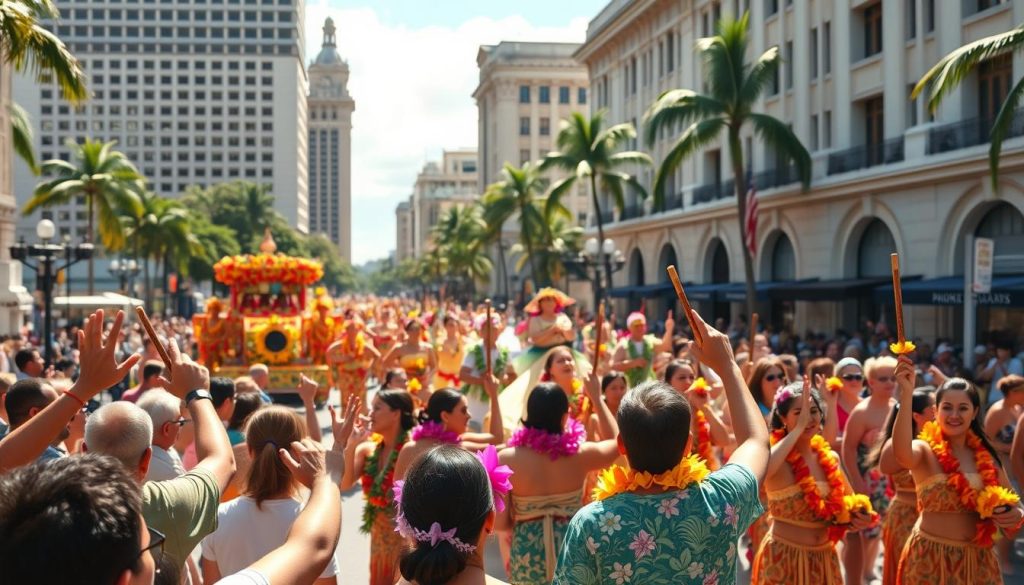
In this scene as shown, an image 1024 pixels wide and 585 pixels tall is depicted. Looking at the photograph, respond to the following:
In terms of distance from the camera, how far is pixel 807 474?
6.29 m

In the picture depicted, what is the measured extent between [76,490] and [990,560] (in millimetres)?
5198

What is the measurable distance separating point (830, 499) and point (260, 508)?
3.25 meters

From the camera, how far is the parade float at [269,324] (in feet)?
68.9

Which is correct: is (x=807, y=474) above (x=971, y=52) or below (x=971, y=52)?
below

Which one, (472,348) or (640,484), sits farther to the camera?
(472,348)

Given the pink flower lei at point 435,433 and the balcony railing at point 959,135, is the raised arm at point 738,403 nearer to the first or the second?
the pink flower lei at point 435,433

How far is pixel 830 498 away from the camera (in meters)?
6.31

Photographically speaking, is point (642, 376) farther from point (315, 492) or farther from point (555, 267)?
point (555, 267)

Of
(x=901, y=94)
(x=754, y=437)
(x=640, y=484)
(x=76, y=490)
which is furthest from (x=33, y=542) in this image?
(x=901, y=94)

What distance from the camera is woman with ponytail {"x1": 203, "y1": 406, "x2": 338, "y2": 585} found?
485 centimetres

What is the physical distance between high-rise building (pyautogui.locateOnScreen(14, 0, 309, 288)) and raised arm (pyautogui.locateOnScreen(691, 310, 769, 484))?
14494 cm

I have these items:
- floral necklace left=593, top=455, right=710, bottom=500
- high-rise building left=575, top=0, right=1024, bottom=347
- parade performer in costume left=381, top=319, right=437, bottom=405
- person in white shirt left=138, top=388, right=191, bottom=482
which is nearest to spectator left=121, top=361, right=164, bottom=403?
parade performer in costume left=381, top=319, right=437, bottom=405

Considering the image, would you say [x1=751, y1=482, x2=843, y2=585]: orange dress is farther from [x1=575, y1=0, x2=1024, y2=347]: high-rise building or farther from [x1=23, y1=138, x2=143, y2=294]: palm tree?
[x1=23, y1=138, x2=143, y2=294]: palm tree

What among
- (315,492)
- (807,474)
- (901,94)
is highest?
(901,94)
